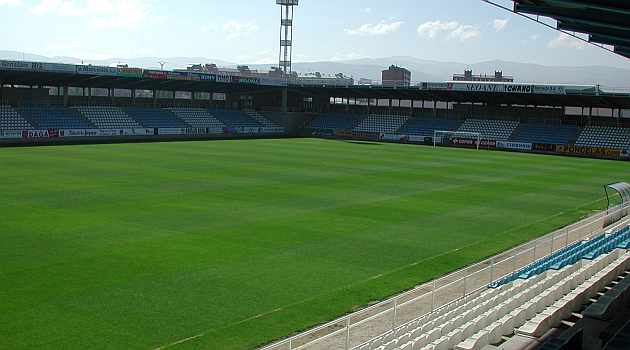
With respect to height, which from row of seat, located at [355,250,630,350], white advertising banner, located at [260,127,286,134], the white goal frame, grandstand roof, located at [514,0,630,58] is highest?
grandstand roof, located at [514,0,630,58]

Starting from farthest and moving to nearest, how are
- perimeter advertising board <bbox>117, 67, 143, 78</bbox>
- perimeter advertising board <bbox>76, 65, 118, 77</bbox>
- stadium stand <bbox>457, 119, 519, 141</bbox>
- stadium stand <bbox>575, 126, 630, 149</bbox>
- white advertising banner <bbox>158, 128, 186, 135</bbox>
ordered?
stadium stand <bbox>457, 119, 519, 141</bbox>, white advertising banner <bbox>158, 128, 186, 135</bbox>, perimeter advertising board <bbox>117, 67, 143, 78</bbox>, stadium stand <bbox>575, 126, 630, 149</bbox>, perimeter advertising board <bbox>76, 65, 118, 77</bbox>

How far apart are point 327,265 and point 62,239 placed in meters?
7.82

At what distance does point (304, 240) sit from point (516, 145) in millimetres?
50885

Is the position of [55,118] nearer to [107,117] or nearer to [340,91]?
[107,117]

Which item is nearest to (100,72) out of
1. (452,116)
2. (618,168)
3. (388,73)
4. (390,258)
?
(452,116)

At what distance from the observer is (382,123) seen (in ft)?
262

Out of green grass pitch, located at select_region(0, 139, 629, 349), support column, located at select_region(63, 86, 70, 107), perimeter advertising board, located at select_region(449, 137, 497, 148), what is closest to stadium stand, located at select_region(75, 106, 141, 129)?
support column, located at select_region(63, 86, 70, 107)

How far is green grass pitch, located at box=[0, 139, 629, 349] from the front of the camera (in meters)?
13.6

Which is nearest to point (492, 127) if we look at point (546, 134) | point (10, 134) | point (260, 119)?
point (546, 134)

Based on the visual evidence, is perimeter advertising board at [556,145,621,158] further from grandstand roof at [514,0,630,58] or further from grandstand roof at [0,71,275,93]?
grandstand roof at [514,0,630,58]

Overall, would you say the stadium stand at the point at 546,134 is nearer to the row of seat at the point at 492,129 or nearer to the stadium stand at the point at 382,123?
the row of seat at the point at 492,129

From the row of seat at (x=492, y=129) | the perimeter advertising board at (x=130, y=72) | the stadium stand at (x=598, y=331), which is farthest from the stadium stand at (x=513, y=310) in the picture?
the perimeter advertising board at (x=130, y=72)

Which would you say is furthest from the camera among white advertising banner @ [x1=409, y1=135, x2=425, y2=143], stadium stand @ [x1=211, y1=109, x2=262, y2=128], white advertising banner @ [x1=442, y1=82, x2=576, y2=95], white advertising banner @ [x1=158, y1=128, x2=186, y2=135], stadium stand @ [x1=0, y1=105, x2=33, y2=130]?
stadium stand @ [x1=211, y1=109, x2=262, y2=128]

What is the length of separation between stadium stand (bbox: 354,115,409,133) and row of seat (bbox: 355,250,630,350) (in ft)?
205
